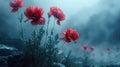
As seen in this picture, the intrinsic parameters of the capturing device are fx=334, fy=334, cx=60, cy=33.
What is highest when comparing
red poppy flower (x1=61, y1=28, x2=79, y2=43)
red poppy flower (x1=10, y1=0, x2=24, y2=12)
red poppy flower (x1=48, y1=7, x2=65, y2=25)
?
red poppy flower (x1=10, y1=0, x2=24, y2=12)

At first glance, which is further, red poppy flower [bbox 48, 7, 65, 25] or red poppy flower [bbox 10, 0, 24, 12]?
red poppy flower [bbox 10, 0, 24, 12]

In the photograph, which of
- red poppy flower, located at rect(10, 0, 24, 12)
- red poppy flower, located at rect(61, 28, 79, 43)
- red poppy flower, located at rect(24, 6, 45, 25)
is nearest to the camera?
red poppy flower, located at rect(24, 6, 45, 25)

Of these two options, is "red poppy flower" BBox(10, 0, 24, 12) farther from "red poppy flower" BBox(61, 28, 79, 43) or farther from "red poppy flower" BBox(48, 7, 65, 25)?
"red poppy flower" BBox(61, 28, 79, 43)

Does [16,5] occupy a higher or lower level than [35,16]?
higher

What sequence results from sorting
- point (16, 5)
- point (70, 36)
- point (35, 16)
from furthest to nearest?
1. point (16, 5)
2. point (70, 36)
3. point (35, 16)

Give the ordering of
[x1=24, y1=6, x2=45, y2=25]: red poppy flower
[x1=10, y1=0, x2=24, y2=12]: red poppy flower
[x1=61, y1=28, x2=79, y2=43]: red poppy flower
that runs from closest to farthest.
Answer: [x1=24, y1=6, x2=45, y2=25]: red poppy flower < [x1=61, y1=28, x2=79, y2=43]: red poppy flower < [x1=10, y1=0, x2=24, y2=12]: red poppy flower

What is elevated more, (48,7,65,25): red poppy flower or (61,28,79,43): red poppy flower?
(48,7,65,25): red poppy flower

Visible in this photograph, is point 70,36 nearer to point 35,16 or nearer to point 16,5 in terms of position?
point 35,16

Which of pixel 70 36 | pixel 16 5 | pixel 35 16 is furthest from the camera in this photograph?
pixel 16 5

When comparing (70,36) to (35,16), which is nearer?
(35,16)

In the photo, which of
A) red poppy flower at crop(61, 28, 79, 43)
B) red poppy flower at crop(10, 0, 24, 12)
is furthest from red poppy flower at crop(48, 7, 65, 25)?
red poppy flower at crop(10, 0, 24, 12)

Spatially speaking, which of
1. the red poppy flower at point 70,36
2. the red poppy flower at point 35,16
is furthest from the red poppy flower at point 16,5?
the red poppy flower at point 70,36

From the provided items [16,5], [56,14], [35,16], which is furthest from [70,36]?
[16,5]
